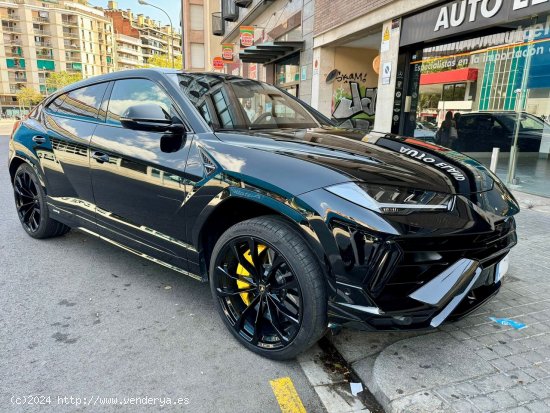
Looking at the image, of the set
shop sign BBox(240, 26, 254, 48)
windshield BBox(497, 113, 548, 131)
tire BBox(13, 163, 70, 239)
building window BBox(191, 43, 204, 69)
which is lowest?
tire BBox(13, 163, 70, 239)

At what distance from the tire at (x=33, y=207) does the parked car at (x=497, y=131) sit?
7.37m

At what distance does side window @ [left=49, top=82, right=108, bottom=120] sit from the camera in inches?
134

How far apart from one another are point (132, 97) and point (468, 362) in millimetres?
2934

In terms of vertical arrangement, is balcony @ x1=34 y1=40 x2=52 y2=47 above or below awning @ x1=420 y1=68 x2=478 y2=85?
above

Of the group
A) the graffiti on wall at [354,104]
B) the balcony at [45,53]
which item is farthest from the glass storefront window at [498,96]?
the balcony at [45,53]

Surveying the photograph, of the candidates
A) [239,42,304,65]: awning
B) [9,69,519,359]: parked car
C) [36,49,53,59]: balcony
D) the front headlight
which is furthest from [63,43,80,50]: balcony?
the front headlight

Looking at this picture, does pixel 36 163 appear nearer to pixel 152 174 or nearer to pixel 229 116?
pixel 152 174

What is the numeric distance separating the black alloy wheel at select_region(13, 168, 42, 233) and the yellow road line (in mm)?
3246

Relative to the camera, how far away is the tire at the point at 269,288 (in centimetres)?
205

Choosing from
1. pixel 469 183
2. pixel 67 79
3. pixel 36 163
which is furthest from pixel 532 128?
pixel 67 79

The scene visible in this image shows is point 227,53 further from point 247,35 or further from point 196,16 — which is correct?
point 196,16

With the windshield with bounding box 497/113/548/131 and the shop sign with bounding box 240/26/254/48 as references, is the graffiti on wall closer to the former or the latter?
the windshield with bounding box 497/113/548/131

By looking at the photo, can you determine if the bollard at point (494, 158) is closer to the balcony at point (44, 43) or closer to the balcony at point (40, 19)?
the balcony at point (44, 43)

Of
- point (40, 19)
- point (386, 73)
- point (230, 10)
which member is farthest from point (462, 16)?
point (40, 19)
